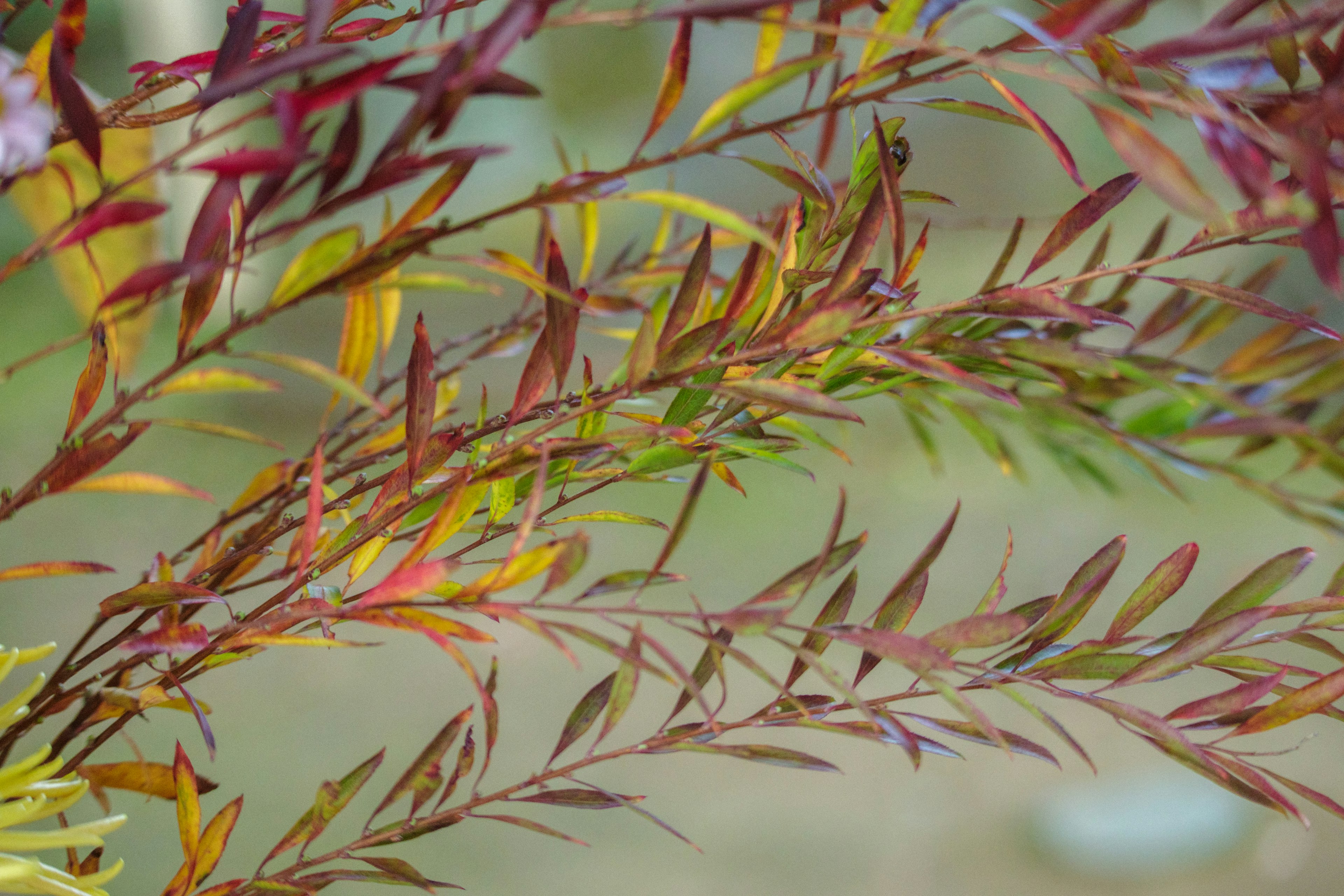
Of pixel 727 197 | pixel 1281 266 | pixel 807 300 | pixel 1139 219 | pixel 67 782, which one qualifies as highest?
pixel 1139 219

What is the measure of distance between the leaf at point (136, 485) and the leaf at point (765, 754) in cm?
13

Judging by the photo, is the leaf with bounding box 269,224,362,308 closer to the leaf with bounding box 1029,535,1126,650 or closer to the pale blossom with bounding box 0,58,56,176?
the pale blossom with bounding box 0,58,56,176

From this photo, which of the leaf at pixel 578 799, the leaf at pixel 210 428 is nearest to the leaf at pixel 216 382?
the leaf at pixel 210 428

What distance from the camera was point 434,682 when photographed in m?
0.80

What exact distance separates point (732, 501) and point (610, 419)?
59 cm

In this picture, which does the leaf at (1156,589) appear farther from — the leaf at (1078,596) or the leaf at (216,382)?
the leaf at (216,382)

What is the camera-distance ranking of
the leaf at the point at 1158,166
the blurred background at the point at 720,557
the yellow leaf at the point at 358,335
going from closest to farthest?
the leaf at the point at 1158,166, the yellow leaf at the point at 358,335, the blurred background at the point at 720,557

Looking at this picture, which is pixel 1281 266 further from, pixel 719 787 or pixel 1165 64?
pixel 719 787

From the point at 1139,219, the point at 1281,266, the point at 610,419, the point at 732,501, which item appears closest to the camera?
the point at 1281,266

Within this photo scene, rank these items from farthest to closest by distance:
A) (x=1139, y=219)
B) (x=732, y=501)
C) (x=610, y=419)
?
1. (x=1139, y=219)
2. (x=732, y=501)
3. (x=610, y=419)

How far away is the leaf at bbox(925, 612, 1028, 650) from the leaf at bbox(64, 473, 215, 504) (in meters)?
0.17

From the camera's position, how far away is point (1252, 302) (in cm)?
19

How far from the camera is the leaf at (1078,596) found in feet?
0.66

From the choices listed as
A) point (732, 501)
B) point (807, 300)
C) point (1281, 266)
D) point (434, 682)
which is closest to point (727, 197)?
point (732, 501)
